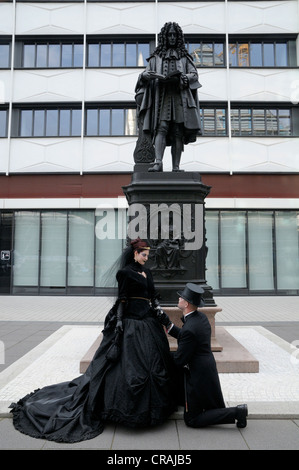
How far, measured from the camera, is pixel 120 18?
18391 millimetres

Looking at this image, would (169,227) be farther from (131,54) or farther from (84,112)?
(131,54)

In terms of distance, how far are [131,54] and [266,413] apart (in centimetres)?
1844

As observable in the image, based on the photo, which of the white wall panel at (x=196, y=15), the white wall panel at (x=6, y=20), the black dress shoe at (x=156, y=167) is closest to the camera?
the black dress shoe at (x=156, y=167)

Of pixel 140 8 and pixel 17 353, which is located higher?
pixel 140 8

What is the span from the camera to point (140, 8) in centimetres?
1831

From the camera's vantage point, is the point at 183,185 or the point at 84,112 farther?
the point at 84,112

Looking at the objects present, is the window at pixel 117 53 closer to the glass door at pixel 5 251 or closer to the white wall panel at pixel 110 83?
the white wall panel at pixel 110 83

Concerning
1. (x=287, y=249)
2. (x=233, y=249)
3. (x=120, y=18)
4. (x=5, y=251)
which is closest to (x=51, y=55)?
(x=120, y=18)

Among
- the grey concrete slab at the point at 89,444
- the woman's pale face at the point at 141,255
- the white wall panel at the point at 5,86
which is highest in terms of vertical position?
the white wall panel at the point at 5,86

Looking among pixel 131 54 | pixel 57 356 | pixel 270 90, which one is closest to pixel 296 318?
pixel 57 356

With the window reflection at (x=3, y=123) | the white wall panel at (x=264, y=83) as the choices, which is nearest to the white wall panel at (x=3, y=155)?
the window reflection at (x=3, y=123)

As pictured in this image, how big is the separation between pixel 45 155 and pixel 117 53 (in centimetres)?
643

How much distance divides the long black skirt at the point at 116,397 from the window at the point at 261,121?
15818 millimetres

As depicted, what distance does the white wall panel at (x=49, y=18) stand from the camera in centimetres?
1845
